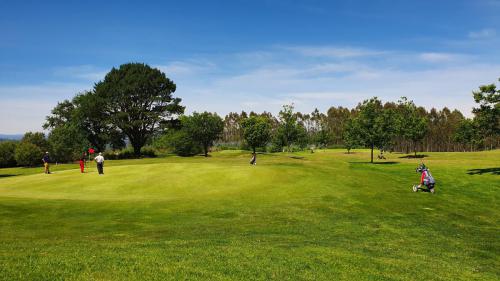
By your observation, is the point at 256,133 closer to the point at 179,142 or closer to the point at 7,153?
the point at 179,142

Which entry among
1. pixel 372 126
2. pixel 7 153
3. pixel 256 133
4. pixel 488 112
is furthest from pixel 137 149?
pixel 488 112

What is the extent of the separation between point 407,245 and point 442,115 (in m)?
202

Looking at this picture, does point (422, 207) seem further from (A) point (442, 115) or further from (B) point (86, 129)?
(A) point (442, 115)

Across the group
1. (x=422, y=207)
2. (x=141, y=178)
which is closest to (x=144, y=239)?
(x=141, y=178)

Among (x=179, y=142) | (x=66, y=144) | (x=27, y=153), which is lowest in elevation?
(x=27, y=153)

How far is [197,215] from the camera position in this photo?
22.7m

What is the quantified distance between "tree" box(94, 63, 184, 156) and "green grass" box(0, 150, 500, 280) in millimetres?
60994

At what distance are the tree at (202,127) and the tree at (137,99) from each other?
1002 cm

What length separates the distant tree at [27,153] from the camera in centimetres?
8138

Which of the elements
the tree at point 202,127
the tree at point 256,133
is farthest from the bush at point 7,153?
the tree at point 256,133

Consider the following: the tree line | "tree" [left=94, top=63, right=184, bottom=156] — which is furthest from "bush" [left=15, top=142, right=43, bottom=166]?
"tree" [left=94, top=63, right=184, bottom=156]

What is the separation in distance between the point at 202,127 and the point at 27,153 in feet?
163

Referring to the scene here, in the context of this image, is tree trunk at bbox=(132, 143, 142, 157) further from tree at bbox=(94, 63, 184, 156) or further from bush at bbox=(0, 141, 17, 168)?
bush at bbox=(0, 141, 17, 168)

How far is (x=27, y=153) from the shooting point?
81188 mm
